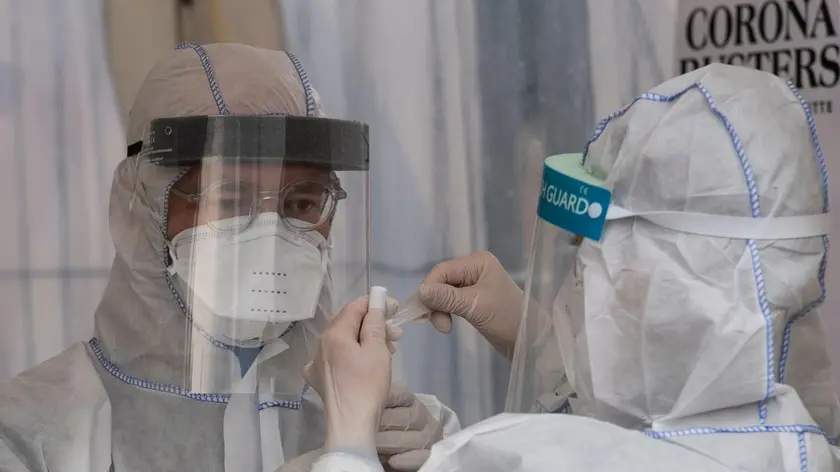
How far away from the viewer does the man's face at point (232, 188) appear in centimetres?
132

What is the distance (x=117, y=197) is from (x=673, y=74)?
41.1 inches

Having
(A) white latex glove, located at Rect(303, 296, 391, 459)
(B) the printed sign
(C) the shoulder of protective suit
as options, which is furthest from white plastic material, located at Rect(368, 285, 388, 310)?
(B) the printed sign

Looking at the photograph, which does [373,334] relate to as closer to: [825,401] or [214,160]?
[214,160]

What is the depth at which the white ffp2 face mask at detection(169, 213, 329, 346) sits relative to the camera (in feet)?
4.31

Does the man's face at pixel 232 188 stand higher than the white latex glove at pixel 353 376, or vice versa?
the man's face at pixel 232 188

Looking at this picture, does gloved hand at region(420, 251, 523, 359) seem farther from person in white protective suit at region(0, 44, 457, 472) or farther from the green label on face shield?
the green label on face shield

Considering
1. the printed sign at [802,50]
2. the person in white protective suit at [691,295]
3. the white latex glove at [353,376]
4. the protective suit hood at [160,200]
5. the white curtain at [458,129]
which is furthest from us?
the white curtain at [458,129]

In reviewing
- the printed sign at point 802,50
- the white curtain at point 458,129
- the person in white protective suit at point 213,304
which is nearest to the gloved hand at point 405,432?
the person in white protective suit at point 213,304

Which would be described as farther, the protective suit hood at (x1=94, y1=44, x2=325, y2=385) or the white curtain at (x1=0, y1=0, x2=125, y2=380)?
the white curtain at (x1=0, y1=0, x2=125, y2=380)

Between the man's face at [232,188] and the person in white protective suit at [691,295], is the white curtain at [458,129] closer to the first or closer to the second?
the man's face at [232,188]

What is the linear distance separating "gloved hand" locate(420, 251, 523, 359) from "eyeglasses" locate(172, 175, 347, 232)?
220 millimetres

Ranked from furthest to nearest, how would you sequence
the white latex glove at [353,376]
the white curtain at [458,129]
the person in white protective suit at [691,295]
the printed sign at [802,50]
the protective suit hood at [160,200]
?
the white curtain at [458,129] < the printed sign at [802,50] < the protective suit hood at [160,200] < the white latex glove at [353,376] < the person in white protective suit at [691,295]

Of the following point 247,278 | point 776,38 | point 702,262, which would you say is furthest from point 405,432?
point 776,38

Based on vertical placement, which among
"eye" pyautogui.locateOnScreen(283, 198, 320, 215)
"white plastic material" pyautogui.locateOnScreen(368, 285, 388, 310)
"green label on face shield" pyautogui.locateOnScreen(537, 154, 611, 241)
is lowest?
"white plastic material" pyautogui.locateOnScreen(368, 285, 388, 310)
